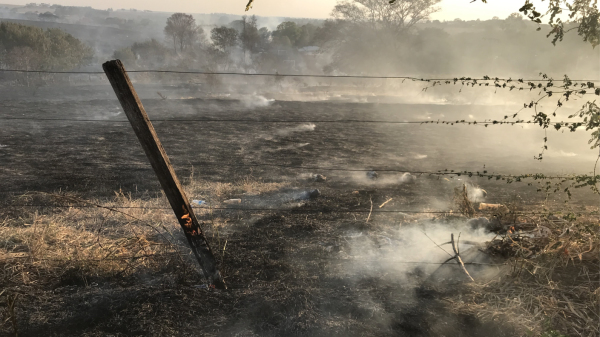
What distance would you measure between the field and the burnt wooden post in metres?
0.60

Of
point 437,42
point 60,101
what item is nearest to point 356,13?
point 437,42

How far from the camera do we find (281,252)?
585cm

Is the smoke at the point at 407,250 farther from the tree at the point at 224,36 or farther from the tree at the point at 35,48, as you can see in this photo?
the tree at the point at 224,36

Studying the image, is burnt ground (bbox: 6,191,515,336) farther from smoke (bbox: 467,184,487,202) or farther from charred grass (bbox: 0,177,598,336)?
smoke (bbox: 467,184,487,202)

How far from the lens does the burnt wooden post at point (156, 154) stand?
3.46 m

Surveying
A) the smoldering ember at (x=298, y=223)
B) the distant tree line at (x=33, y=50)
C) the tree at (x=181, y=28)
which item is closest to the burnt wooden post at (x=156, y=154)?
the smoldering ember at (x=298, y=223)

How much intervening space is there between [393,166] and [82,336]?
395 inches

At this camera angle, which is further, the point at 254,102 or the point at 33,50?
the point at 33,50

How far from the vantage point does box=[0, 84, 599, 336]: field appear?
13.7 feet

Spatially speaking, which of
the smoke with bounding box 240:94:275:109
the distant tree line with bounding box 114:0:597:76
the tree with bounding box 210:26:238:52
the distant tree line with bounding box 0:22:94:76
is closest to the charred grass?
the smoke with bounding box 240:94:275:109

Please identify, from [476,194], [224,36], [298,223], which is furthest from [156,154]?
[224,36]

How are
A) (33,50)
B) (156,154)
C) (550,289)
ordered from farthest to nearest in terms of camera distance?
1. (33,50)
2. (550,289)
3. (156,154)

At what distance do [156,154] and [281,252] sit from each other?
9.26ft

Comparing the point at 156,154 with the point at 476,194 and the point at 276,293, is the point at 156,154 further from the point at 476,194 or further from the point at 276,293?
the point at 476,194
